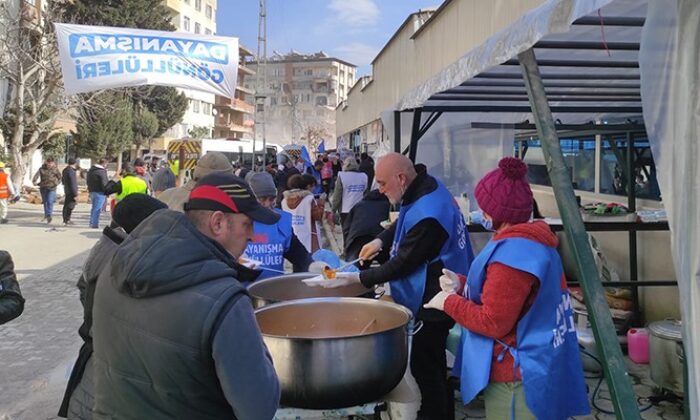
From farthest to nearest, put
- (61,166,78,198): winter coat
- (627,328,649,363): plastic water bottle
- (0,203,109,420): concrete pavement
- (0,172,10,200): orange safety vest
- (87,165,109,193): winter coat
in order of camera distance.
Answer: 1. (61,166,78,198): winter coat
2. (87,165,109,193): winter coat
3. (0,172,10,200): orange safety vest
4. (627,328,649,363): plastic water bottle
5. (0,203,109,420): concrete pavement

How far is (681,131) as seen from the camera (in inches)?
76.6

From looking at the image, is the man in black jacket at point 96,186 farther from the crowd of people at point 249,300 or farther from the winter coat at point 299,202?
the crowd of people at point 249,300

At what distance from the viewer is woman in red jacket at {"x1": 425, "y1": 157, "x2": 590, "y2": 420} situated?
2383mm

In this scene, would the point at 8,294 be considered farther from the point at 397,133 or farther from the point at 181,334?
the point at 397,133

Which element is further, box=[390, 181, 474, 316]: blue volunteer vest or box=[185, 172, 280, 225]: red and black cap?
box=[390, 181, 474, 316]: blue volunteer vest

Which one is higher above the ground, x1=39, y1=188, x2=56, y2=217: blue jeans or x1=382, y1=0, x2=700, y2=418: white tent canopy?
x1=382, y1=0, x2=700, y2=418: white tent canopy

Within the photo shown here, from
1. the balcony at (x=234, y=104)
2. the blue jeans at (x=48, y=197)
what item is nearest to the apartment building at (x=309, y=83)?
the balcony at (x=234, y=104)

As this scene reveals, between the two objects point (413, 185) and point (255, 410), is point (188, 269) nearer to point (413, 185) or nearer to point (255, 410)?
point (255, 410)

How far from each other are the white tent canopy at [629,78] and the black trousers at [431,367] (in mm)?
1543

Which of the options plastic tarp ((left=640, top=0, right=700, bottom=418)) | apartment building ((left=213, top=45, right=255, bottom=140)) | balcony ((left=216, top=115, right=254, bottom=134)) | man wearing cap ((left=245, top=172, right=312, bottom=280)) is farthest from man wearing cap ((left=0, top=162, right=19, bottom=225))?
balcony ((left=216, top=115, right=254, bottom=134))

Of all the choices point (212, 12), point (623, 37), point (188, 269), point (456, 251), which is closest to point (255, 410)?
point (188, 269)

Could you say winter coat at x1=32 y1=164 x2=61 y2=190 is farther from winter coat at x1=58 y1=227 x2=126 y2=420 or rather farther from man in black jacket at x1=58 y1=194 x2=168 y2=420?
winter coat at x1=58 y1=227 x2=126 y2=420

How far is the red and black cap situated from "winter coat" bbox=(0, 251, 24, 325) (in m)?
1.84

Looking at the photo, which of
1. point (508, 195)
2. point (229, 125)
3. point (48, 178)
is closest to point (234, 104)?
point (229, 125)
